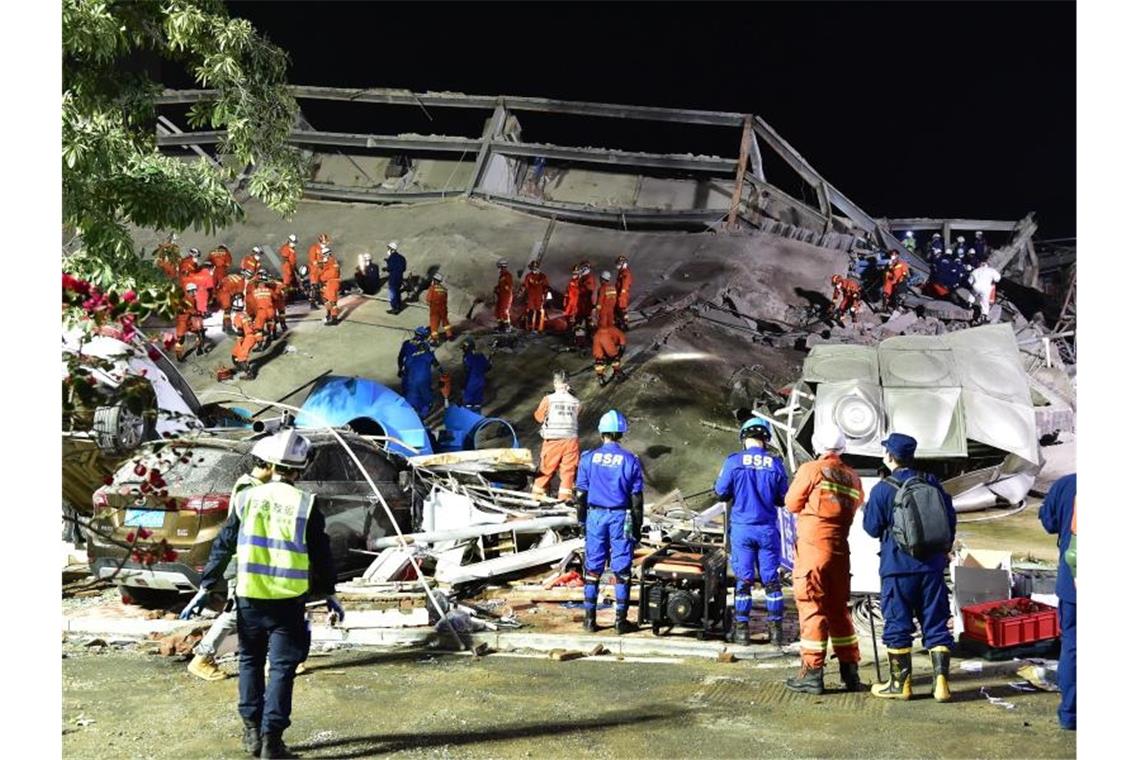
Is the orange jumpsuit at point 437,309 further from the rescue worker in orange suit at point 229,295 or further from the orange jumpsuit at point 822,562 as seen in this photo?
the orange jumpsuit at point 822,562

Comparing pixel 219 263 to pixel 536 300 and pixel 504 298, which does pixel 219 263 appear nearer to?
pixel 504 298

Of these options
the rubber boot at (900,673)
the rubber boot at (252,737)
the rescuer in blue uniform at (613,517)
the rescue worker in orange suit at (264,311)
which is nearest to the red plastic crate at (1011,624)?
the rubber boot at (900,673)

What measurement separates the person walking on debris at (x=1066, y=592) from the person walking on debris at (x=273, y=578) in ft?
11.4

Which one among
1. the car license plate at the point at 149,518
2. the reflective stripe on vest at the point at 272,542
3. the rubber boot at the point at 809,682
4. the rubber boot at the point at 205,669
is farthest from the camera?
the car license plate at the point at 149,518

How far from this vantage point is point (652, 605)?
24.4ft

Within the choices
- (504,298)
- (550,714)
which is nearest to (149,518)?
(550,714)

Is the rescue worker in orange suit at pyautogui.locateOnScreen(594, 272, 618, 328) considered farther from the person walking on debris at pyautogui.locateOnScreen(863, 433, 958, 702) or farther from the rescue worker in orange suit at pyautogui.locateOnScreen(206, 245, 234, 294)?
the person walking on debris at pyautogui.locateOnScreen(863, 433, 958, 702)

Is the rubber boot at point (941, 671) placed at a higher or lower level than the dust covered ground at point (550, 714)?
higher

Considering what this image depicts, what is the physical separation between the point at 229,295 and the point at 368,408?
6453 millimetres

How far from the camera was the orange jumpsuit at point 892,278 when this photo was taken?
1864 cm
